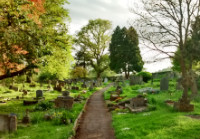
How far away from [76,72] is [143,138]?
4473cm

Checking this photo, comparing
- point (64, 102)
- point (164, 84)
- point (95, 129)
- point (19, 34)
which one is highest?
point (19, 34)

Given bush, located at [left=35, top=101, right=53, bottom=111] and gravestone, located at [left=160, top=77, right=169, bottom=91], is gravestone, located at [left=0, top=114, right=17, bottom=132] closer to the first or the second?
bush, located at [left=35, top=101, right=53, bottom=111]

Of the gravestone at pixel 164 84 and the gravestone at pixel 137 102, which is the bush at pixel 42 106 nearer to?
the gravestone at pixel 137 102

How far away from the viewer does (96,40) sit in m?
56.0

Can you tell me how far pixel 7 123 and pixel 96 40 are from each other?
48.5 m

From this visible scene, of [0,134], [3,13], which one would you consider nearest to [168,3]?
[3,13]

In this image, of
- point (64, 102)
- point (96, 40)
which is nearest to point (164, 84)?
point (64, 102)

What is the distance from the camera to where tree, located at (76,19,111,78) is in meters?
55.4

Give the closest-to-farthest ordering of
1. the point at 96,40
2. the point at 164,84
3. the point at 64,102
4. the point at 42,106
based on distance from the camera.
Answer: the point at 42,106
the point at 64,102
the point at 164,84
the point at 96,40

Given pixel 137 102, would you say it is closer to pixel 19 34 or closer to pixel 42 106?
pixel 42 106

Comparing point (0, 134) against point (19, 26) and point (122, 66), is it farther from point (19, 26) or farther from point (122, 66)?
point (122, 66)

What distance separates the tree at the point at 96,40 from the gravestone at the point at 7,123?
47.4m

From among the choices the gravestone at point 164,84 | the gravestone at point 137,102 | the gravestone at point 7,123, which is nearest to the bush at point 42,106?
the gravestone at point 7,123

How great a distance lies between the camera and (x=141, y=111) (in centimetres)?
1323
